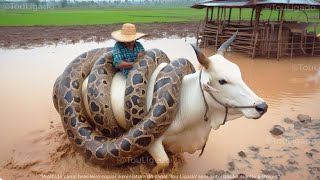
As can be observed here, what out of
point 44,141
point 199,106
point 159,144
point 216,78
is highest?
point 216,78

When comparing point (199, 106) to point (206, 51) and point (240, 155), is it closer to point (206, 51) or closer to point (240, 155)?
point (240, 155)

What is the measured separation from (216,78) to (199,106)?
54 cm

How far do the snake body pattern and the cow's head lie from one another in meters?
0.57

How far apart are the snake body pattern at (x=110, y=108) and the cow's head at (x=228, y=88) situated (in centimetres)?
57

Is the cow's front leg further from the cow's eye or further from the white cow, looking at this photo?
the cow's eye

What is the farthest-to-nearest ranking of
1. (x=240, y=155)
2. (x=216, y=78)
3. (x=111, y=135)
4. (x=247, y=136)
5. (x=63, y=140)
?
(x=247, y=136), (x=63, y=140), (x=240, y=155), (x=111, y=135), (x=216, y=78)

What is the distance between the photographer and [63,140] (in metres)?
5.88

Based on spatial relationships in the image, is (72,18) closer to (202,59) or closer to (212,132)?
(212,132)

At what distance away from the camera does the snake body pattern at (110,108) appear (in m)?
4.05

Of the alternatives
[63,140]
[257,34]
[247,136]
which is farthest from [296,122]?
[257,34]

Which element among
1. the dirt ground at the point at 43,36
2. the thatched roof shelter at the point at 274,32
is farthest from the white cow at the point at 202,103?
the dirt ground at the point at 43,36

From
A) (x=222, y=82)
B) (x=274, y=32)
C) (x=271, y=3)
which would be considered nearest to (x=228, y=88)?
(x=222, y=82)

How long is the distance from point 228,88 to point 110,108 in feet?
5.47

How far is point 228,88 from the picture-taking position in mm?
3607
